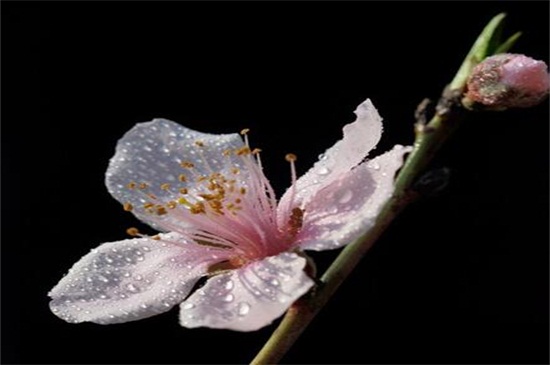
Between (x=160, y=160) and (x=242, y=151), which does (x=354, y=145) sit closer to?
(x=242, y=151)

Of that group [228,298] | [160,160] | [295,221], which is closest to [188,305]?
[228,298]

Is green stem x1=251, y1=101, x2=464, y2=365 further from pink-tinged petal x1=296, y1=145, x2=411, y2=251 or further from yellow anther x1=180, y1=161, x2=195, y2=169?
yellow anther x1=180, y1=161, x2=195, y2=169

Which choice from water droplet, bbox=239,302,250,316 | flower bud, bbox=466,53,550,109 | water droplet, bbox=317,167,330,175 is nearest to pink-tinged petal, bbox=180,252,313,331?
water droplet, bbox=239,302,250,316

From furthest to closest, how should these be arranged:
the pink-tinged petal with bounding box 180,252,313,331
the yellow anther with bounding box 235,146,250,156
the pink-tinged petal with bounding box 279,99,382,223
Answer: the yellow anther with bounding box 235,146,250,156 < the pink-tinged petal with bounding box 279,99,382,223 < the pink-tinged petal with bounding box 180,252,313,331

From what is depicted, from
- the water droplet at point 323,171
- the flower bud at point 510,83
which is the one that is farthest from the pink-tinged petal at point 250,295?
the flower bud at point 510,83

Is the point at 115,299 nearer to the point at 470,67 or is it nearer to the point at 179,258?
the point at 179,258

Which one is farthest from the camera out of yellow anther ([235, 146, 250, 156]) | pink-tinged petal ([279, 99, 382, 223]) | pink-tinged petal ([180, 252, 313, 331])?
yellow anther ([235, 146, 250, 156])
